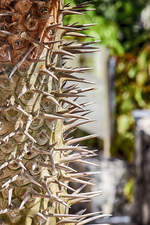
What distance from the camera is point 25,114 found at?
372 mm

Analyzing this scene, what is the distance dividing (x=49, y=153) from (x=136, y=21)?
3293 mm

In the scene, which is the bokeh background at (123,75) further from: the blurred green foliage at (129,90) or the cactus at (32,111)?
the cactus at (32,111)

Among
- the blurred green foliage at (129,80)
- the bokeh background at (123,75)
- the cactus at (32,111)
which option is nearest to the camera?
the cactus at (32,111)

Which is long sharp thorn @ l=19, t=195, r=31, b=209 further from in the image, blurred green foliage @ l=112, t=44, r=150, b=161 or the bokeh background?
blurred green foliage @ l=112, t=44, r=150, b=161

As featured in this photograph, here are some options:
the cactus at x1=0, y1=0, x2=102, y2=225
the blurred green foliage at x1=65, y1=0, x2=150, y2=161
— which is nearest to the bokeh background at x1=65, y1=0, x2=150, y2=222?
the blurred green foliage at x1=65, y1=0, x2=150, y2=161

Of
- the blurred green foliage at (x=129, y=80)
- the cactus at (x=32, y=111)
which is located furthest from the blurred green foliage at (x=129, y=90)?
the cactus at (x=32, y=111)

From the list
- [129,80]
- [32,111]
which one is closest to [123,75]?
[129,80]

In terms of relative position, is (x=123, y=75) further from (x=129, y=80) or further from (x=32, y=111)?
(x=32, y=111)

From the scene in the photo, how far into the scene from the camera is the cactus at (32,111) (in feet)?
1.18

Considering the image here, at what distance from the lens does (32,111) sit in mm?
383

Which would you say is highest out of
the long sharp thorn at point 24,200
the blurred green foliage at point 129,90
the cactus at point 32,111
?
the cactus at point 32,111

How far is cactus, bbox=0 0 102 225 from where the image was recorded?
0.36 meters

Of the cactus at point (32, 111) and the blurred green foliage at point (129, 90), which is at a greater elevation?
the cactus at point (32, 111)

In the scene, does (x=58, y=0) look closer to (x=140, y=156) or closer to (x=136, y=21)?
(x=140, y=156)
